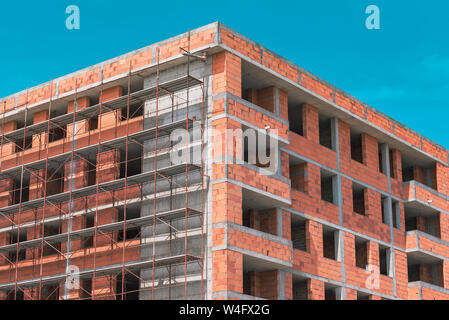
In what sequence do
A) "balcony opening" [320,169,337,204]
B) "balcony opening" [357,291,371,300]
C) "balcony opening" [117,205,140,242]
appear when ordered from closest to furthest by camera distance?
"balcony opening" [117,205,140,242] → "balcony opening" [357,291,371,300] → "balcony opening" [320,169,337,204]

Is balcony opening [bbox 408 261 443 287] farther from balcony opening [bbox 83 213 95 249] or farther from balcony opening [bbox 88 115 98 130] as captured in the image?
balcony opening [bbox 88 115 98 130]

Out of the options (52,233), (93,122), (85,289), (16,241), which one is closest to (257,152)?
(93,122)

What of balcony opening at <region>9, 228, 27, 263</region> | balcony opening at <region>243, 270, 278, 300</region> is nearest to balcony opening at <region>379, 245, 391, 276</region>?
balcony opening at <region>243, 270, 278, 300</region>

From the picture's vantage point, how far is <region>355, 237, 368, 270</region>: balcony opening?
40.0m

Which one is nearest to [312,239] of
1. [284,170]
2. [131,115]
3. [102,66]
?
[284,170]

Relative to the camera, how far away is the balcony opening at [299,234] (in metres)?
37.6

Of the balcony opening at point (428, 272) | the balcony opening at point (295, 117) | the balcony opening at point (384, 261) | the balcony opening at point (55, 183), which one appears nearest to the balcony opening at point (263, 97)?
the balcony opening at point (295, 117)

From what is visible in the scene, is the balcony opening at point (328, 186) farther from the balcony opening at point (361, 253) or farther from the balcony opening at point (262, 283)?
the balcony opening at point (262, 283)

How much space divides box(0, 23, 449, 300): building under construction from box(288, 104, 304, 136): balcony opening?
0.76ft

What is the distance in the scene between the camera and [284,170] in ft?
117

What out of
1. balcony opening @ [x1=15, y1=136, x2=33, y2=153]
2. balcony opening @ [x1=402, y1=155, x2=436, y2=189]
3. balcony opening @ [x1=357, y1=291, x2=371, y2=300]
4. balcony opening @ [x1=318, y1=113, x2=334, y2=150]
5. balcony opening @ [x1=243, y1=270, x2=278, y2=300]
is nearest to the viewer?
balcony opening @ [x1=243, y1=270, x2=278, y2=300]

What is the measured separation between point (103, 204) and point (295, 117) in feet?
37.4

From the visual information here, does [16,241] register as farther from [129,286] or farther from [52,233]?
[129,286]
